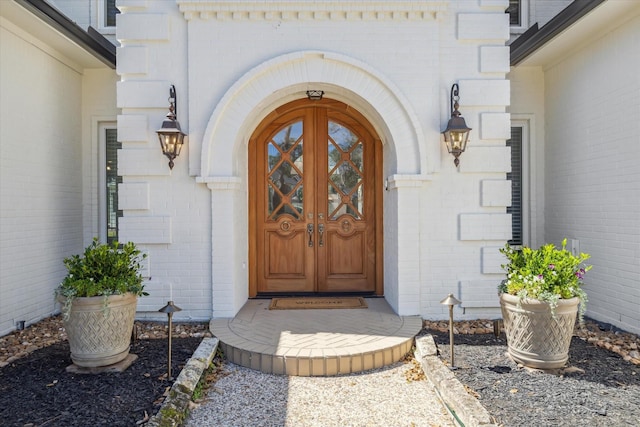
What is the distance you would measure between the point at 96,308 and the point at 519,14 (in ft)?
23.3

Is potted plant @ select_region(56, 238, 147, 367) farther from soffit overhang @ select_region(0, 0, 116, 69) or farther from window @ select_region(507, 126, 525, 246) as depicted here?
window @ select_region(507, 126, 525, 246)

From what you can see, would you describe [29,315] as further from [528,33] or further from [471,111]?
[528,33]

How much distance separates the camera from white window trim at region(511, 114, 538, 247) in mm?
6289

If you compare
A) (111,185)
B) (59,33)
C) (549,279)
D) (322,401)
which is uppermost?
(59,33)

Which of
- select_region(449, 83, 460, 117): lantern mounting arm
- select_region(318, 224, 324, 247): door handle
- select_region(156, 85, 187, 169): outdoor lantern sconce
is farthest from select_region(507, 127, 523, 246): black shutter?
select_region(156, 85, 187, 169): outdoor lantern sconce

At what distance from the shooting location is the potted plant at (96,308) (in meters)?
3.61

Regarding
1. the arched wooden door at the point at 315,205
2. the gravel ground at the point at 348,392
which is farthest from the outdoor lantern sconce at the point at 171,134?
the gravel ground at the point at 348,392

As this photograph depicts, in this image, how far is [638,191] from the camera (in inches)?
176

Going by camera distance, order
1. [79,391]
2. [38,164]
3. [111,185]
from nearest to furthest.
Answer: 1. [79,391]
2. [38,164]
3. [111,185]

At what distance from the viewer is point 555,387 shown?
3332 mm

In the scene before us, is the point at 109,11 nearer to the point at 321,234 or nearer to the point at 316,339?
the point at 321,234

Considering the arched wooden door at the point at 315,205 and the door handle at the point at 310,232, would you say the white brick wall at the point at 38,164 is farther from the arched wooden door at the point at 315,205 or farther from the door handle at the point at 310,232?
the door handle at the point at 310,232

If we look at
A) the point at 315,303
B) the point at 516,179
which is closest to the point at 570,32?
the point at 516,179

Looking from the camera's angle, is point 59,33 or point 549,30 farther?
point 549,30
